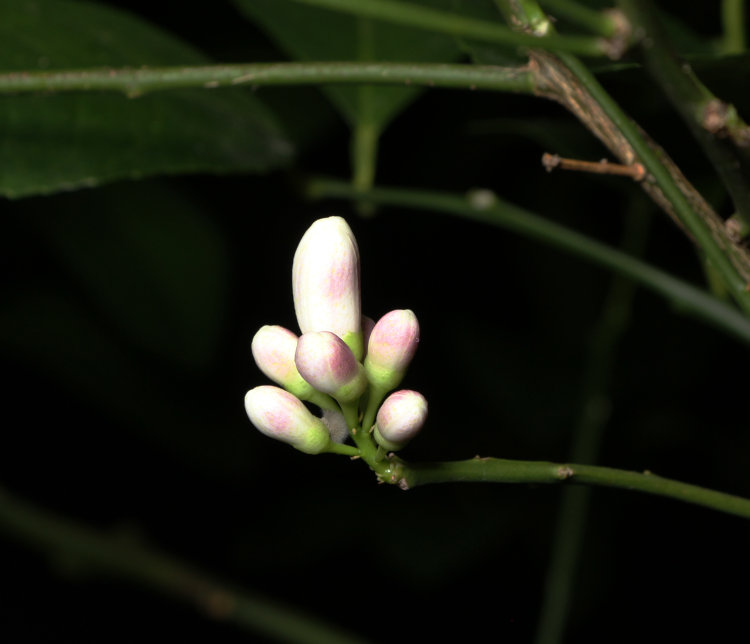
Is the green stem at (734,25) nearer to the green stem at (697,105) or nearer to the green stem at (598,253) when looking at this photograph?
the green stem at (598,253)

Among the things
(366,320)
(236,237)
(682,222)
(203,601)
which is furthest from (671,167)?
(203,601)

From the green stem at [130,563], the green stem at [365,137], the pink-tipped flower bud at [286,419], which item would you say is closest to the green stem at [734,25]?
the green stem at [365,137]

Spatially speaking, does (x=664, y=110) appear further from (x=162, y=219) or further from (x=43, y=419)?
→ (x=43, y=419)

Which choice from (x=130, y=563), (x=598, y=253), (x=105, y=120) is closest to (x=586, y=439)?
(x=598, y=253)

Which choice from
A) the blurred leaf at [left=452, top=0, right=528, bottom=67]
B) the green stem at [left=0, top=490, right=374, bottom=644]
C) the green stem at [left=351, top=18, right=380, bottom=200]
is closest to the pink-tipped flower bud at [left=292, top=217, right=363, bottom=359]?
the blurred leaf at [left=452, top=0, right=528, bottom=67]

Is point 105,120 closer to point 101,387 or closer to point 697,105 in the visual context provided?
point 697,105

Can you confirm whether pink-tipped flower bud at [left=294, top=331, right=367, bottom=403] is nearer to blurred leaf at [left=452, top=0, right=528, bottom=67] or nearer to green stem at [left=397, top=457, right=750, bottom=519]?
green stem at [left=397, top=457, right=750, bottom=519]
